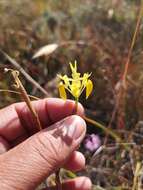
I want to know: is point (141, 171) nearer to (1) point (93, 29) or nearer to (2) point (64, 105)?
(2) point (64, 105)

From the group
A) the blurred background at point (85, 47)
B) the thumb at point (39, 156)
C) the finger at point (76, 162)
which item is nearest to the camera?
the thumb at point (39, 156)

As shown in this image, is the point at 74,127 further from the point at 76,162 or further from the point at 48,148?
the point at 76,162

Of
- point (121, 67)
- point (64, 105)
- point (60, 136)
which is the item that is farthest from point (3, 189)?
point (121, 67)

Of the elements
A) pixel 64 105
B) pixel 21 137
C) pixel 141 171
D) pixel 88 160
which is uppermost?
pixel 64 105

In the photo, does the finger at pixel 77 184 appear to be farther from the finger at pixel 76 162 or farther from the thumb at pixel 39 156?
the thumb at pixel 39 156

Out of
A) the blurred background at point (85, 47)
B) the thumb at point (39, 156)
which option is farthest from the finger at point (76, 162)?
the thumb at point (39, 156)

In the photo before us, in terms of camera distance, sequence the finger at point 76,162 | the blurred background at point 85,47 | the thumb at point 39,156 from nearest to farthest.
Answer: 1. the thumb at point 39,156
2. the finger at point 76,162
3. the blurred background at point 85,47

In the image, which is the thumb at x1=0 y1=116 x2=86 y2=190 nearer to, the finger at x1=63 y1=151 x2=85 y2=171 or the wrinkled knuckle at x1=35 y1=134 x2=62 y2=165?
the wrinkled knuckle at x1=35 y1=134 x2=62 y2=165
